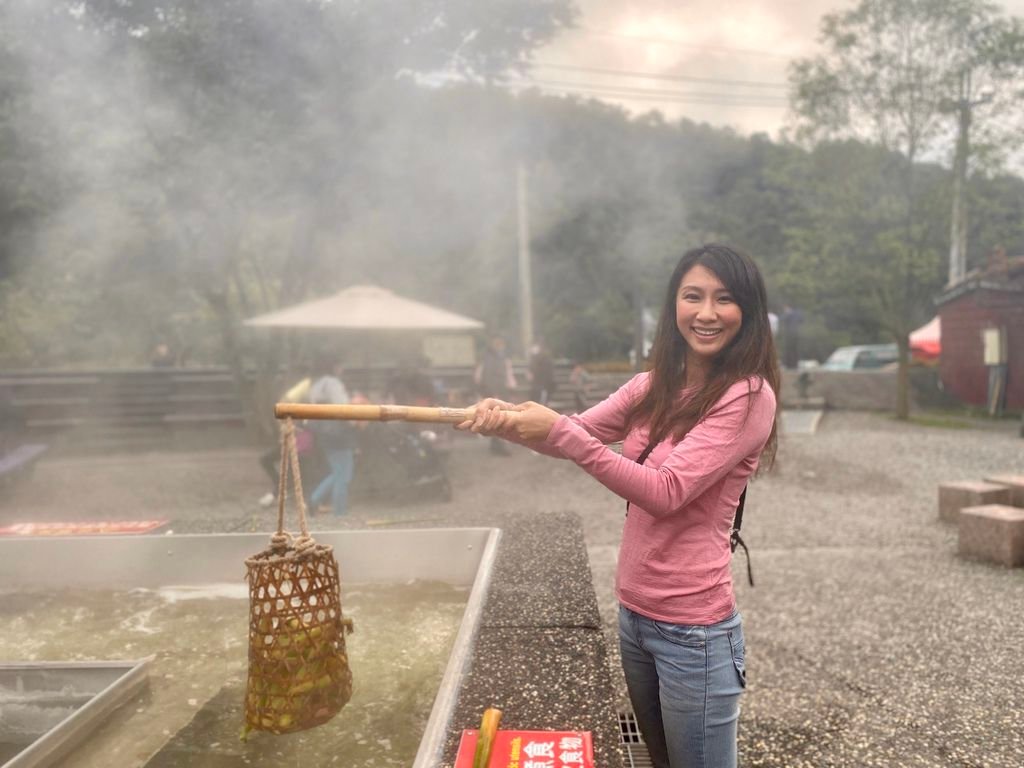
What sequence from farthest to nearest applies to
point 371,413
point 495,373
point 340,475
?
point 495,373 → point 340,475 → point 371,413

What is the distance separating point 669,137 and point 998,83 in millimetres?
13838

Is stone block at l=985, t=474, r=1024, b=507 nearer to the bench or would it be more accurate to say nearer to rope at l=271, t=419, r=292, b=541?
rope at l=271, t=419, r=292, b=541

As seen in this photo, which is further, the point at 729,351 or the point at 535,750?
the point at 729,351

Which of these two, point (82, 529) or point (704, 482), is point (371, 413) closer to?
point (704, 482)

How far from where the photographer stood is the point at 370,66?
311 inches

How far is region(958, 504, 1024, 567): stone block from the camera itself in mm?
4309

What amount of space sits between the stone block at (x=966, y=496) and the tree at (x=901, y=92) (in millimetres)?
7564

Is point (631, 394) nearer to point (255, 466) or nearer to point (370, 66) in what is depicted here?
point (370, 66)

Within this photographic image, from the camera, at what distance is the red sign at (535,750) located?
1332 mm

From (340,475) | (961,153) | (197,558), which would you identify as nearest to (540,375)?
(340,475)

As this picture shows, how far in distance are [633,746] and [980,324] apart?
46.6ft

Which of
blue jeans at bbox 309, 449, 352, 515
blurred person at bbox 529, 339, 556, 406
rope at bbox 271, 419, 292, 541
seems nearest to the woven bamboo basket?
rope at bbox 271, 419, 292, 541

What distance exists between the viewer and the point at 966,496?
5305mm

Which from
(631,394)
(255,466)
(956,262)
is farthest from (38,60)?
(956,262)
